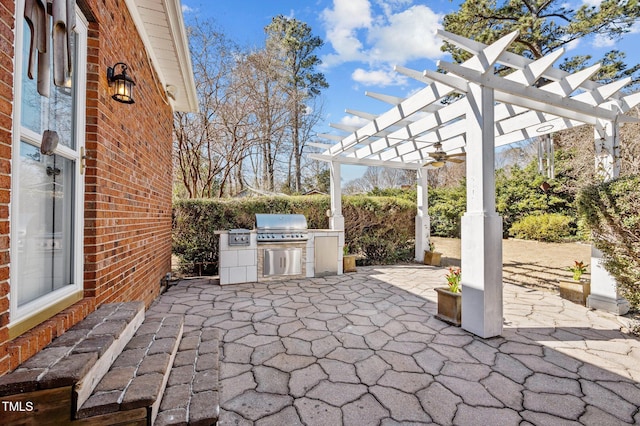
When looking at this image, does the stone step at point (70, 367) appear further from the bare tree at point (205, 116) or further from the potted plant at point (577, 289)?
the bare tree at point (205, 116)

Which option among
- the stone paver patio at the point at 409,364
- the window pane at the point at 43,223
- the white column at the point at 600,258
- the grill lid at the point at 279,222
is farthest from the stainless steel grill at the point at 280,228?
the white column at the point at 600,258

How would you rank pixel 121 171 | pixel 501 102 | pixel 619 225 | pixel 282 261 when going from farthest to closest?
1. pixel 282 261
2. pixel 501 102
3. pixel 619 225
4. pixel 121 171

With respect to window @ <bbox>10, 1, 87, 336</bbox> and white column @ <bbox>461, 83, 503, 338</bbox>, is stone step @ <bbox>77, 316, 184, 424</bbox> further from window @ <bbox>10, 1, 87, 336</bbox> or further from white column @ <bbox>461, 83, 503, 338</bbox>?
white column @ <bbox>461, 83, 503, 338</bbox>

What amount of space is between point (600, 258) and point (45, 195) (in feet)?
20.0

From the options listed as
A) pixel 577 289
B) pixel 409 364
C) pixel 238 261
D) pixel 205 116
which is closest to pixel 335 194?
pixel 238 261

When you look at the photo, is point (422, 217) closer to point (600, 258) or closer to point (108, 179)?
point (600, 258)

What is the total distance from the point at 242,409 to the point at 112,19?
335 cm

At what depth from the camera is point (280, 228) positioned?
5.96 metres

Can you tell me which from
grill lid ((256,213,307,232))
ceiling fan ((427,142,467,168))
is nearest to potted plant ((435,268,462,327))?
ceiling fan ((427,142,467,168))

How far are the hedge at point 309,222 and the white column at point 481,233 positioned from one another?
4668 mm

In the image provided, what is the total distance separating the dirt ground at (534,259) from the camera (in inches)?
240

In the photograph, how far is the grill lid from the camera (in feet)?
19.2

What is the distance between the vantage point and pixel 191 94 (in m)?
5.52

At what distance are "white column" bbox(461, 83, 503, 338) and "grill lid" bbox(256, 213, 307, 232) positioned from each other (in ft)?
11.6
